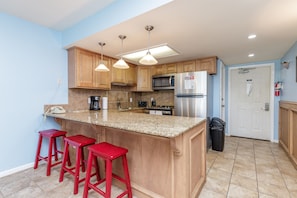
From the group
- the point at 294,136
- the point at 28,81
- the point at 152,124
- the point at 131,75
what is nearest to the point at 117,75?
the point at 131,75

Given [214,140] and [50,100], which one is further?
[214,140]

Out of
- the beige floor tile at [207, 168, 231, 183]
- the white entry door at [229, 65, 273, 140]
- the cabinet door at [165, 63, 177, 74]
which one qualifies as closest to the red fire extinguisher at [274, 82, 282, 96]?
the white entry door at [229, 65, 273, 140]

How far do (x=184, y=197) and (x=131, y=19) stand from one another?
205cm

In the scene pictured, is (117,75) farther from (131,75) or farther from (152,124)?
(152,124)

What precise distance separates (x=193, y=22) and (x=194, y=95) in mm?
1703

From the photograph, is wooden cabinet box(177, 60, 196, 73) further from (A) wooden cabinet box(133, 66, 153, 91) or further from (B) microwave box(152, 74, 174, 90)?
(A) wooden cabinet box(133, 66, 153, 91)

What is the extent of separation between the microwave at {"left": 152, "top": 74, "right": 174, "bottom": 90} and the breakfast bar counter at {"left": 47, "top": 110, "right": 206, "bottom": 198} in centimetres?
215

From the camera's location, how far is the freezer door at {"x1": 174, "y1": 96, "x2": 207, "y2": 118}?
321 centimetres

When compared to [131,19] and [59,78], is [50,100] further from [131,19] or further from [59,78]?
[131,19]

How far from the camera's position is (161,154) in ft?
5.19

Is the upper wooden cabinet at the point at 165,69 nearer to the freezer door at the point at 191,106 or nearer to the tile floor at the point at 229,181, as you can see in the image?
the freezer door at the point at 191,106

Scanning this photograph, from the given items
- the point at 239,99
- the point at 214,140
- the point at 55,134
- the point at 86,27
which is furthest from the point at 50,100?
the point at 239,99

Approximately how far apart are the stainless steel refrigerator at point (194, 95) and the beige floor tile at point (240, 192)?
130 cm

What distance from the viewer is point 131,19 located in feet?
6.08
